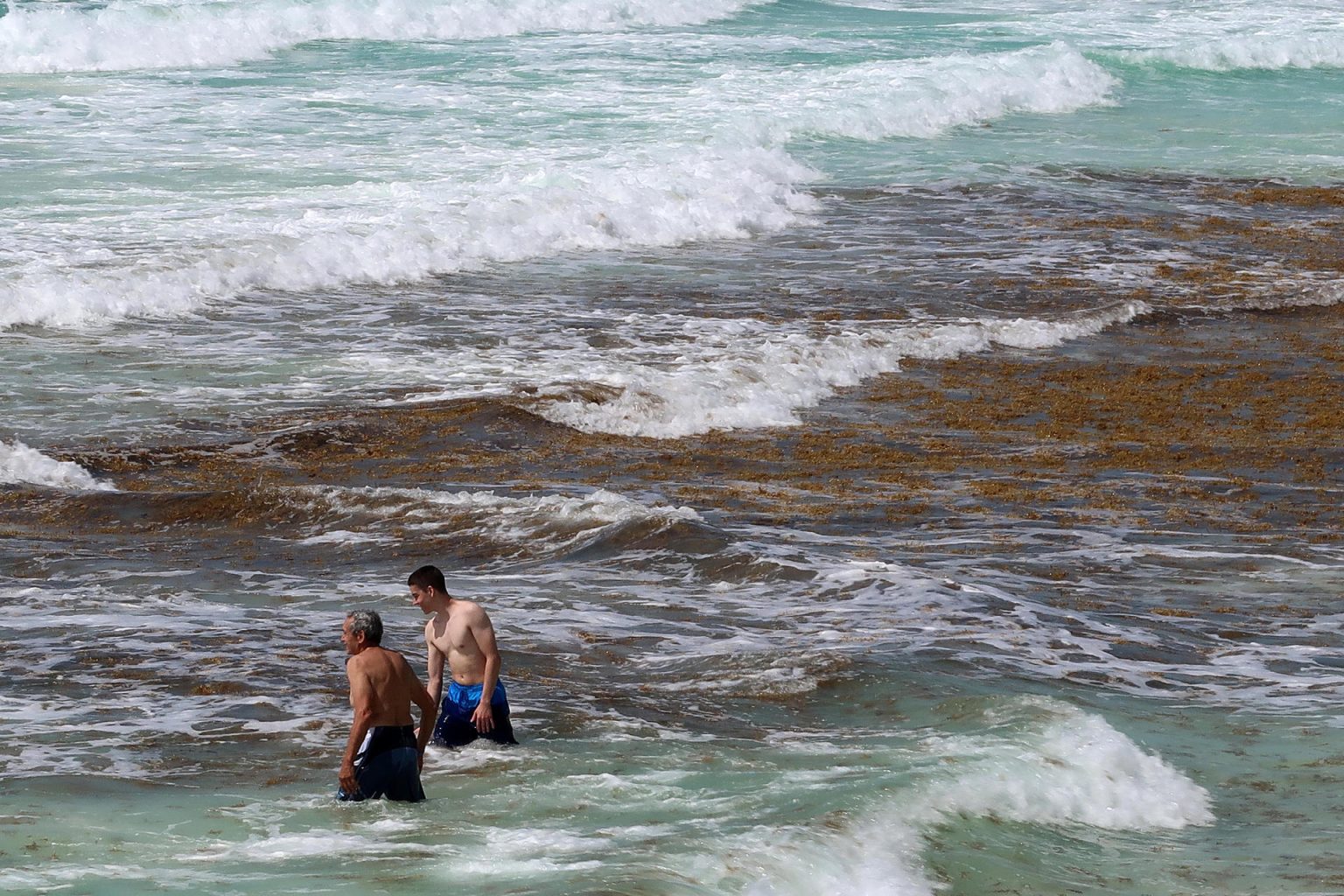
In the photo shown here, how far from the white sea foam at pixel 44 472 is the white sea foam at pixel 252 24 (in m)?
24.3

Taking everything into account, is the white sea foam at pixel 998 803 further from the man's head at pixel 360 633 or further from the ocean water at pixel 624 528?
the man's head at pixel 360 633

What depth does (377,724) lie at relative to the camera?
7.20 meters

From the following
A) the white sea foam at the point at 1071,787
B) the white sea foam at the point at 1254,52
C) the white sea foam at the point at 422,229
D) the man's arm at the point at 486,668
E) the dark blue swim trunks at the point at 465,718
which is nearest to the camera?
the white sea foam at the point at 1071,787

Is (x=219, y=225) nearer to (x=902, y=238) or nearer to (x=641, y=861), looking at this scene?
(x=902, y=238)

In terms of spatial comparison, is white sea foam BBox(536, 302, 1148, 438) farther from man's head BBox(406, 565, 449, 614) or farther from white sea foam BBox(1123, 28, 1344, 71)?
white sea foam BBox(1123, 28, 1344, 71)

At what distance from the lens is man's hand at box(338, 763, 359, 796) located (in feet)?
23.4

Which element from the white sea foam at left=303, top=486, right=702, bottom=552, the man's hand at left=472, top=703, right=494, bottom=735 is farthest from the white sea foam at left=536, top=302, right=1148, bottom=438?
the man's hand at left=472, top=703, right=494, bottom=735

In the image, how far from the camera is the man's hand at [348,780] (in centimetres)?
714

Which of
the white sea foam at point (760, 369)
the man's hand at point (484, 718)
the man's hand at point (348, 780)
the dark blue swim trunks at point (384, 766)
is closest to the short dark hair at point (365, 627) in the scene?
the dark blue swim trunks at point (384, 766)

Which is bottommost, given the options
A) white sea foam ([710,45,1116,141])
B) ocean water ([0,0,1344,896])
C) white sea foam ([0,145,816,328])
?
ocean water ([0,0,1344,896])

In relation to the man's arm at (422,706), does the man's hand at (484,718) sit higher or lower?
lower

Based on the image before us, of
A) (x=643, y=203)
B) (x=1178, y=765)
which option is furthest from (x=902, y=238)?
(x=1178, y=765)

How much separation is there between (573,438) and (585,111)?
65.8 ft

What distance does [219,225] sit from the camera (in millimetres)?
22266
